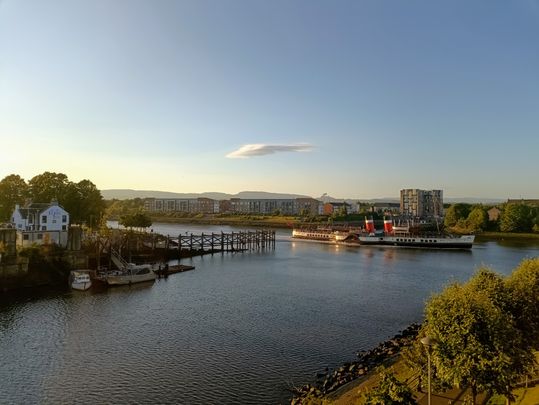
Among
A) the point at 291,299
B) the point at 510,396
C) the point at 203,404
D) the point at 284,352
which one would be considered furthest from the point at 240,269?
the point at 510,396

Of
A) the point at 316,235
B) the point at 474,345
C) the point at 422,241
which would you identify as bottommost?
the point at 422,241

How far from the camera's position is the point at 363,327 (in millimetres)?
36219

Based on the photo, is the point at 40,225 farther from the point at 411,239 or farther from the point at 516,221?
the point at 516,221

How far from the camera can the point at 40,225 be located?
57625 millimetres

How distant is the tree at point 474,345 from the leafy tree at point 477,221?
13108 centimetres

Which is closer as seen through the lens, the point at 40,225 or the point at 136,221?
the point at 40,225

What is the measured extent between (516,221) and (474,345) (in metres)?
138

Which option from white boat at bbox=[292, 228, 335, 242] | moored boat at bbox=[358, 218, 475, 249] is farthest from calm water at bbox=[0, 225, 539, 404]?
white boat at bbox=[292, 228, 335, 242]

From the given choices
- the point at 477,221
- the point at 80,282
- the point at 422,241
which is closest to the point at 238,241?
the point at 422,241

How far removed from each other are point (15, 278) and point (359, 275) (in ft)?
140

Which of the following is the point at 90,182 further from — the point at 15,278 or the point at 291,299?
the point at 291,299

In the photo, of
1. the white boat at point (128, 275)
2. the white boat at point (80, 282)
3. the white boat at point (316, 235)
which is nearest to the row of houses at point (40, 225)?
the white boat at point (128, 275)

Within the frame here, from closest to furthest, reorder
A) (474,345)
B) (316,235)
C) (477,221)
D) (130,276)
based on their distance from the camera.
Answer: (474,345) → (130,276) → (316,235) → (477,221)

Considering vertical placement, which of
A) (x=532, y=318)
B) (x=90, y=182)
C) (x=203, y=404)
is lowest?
(x=203, y=404)
